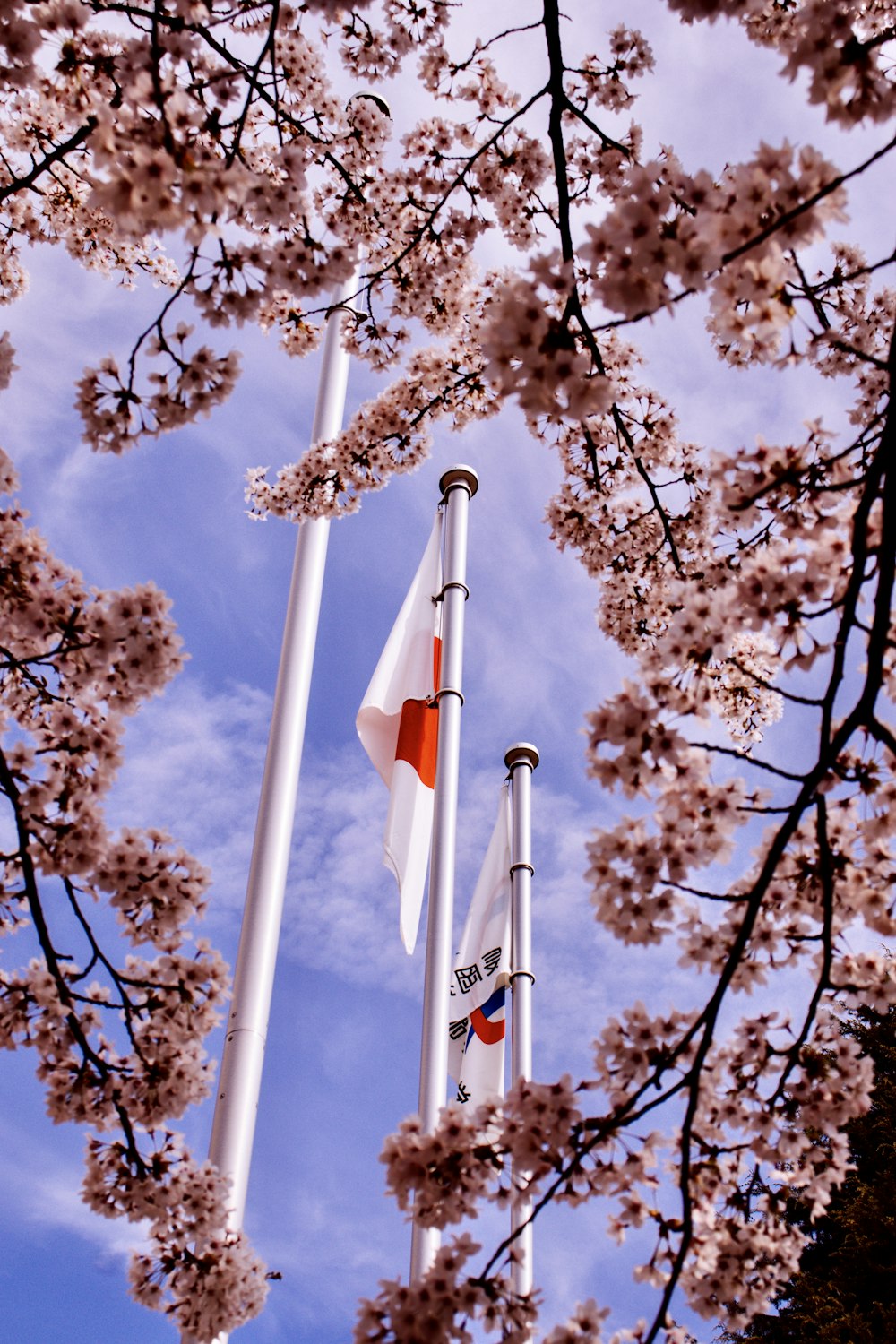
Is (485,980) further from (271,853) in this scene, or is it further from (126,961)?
(126,961)

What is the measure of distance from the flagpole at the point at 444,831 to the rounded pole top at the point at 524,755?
161 centimetres

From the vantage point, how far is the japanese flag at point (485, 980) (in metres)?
8.12

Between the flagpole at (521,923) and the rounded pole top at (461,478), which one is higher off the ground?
the rounded pole top at (461,478)

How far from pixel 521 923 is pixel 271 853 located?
3.05 meters

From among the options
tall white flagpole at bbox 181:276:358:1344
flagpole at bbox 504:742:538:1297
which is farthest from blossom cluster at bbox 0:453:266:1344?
flagpole at bbox 504:742:538:1297

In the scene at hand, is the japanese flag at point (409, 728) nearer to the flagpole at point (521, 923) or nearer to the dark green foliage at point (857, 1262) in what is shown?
the flagpole at point (521, 923)

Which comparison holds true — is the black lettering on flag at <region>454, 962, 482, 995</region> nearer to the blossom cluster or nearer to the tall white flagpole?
the tall white flagpole

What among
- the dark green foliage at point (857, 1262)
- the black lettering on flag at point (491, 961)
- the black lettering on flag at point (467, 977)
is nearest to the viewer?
the black lettering on flag at point (491, 961)

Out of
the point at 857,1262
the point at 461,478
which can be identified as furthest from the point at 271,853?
the point at 857,1262

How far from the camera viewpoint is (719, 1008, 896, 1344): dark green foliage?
10562 millimetres

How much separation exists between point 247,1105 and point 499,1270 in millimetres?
2726

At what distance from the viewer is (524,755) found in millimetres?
9703

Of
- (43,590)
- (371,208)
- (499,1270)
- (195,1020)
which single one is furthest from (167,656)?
(371,208)

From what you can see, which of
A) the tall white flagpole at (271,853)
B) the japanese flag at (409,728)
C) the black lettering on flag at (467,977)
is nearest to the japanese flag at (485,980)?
the black lettering on flag at (467,977)
